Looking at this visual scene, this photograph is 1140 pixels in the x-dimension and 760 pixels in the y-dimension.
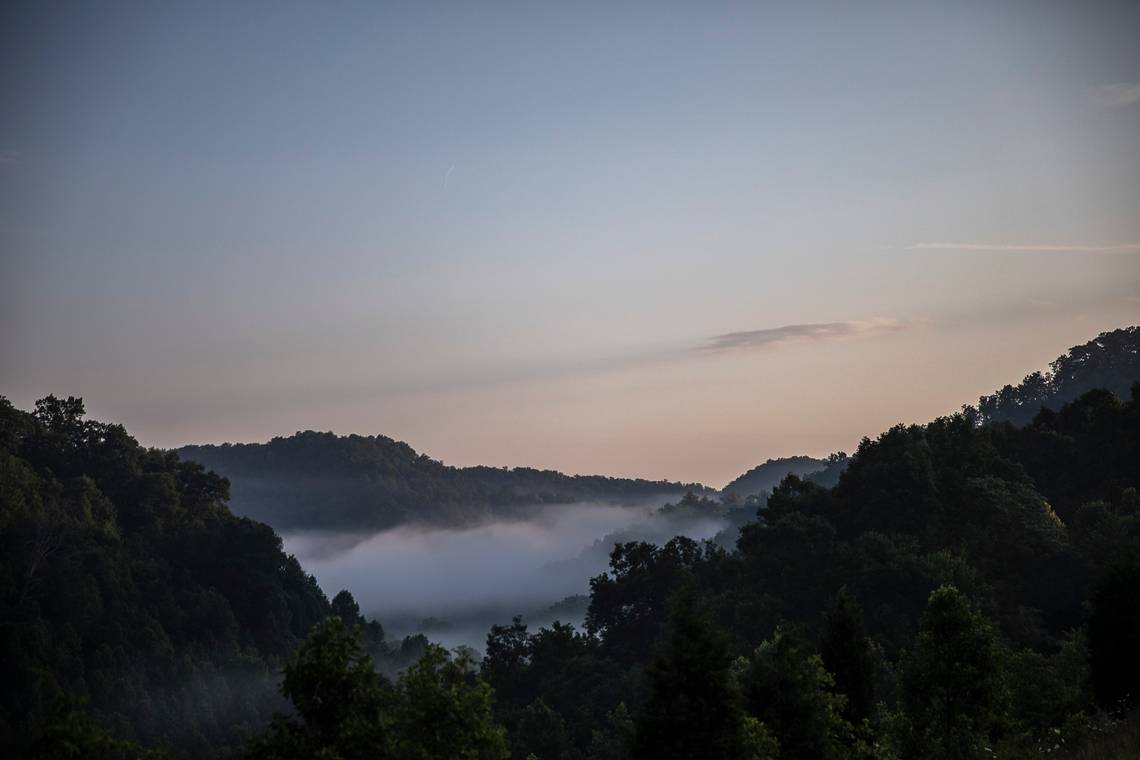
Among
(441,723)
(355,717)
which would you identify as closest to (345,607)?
(355,717)

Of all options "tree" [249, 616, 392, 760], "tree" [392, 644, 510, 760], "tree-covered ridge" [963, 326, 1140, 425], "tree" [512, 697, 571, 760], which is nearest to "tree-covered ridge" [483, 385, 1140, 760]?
"tree" [512, 697, 571, 760]

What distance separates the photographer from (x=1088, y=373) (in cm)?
19138

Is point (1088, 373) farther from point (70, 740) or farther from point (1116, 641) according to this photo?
point (70, 740)

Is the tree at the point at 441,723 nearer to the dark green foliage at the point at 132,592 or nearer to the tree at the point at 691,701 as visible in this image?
the tree at the point at 691,701

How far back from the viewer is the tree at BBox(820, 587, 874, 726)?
42.0m

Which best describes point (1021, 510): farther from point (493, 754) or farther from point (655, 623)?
point (493, 754)

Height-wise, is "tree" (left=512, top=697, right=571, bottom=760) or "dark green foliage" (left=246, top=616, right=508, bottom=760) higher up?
"dark green foliage" (left=246, top=616, right=508, bottom=760)

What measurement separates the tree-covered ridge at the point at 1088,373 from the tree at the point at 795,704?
6230 inches

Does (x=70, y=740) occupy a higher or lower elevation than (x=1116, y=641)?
higher

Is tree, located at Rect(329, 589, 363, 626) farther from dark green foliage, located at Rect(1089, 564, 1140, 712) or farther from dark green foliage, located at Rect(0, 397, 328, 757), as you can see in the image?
dark green foliage, located at Rect(1089, 564, 1140, 712)

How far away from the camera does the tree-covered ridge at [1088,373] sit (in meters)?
182

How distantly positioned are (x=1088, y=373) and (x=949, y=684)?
6991 inches

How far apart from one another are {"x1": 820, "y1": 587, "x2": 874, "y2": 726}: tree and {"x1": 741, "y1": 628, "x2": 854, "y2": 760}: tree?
6710 millimetres

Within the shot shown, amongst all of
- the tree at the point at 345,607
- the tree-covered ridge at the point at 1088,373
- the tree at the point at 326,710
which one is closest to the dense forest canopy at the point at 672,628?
the tree at the point at 326,710
